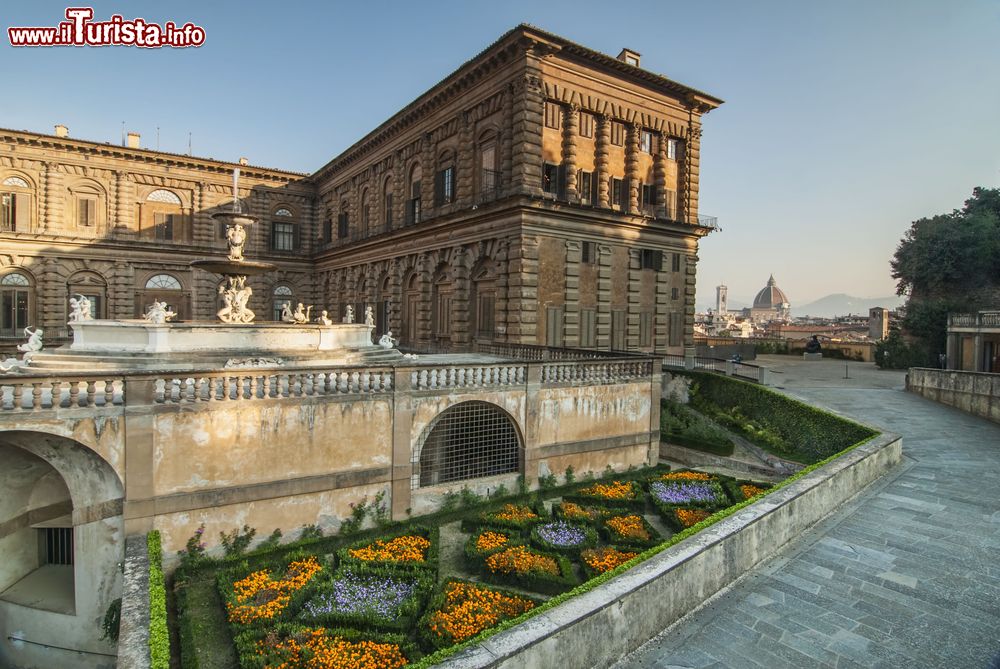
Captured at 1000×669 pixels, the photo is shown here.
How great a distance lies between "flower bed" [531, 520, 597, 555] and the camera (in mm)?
11422

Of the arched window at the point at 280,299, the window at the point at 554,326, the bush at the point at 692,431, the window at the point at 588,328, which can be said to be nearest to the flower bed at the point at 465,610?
the bush at the point at 692,431

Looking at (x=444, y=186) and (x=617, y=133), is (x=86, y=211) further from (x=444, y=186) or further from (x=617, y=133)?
(x=617, y=133)

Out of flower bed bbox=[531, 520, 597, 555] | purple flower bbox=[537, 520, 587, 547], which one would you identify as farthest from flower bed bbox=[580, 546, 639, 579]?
purple flower bbox=[537, 520, 587, 547]

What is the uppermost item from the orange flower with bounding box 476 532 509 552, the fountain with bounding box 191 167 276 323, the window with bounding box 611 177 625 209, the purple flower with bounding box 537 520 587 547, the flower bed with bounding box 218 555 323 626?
the window with bounding box 611 177 625 209

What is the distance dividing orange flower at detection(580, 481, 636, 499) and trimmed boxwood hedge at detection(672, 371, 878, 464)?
652 centimetres

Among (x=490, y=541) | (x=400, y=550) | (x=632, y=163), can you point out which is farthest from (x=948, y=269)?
(x=400, y=550)

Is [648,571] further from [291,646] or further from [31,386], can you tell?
[31,386]

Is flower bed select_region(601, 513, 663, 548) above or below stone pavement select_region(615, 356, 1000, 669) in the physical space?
below

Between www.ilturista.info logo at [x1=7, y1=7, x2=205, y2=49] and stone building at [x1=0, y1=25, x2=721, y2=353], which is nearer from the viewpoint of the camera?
www.ilturista.info logo at [x1=7, y1=7, x2=205, y2=49]

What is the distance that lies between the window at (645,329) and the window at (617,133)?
8.62 meters

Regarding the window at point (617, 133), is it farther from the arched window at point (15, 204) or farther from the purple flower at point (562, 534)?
the arched window at point (15, 204)

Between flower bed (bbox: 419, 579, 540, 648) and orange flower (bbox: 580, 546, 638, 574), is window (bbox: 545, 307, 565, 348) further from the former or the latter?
flower bed (bbox: 419, 579, 540, 648)

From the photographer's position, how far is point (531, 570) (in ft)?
33.9

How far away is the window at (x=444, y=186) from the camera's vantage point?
29.5 meters
